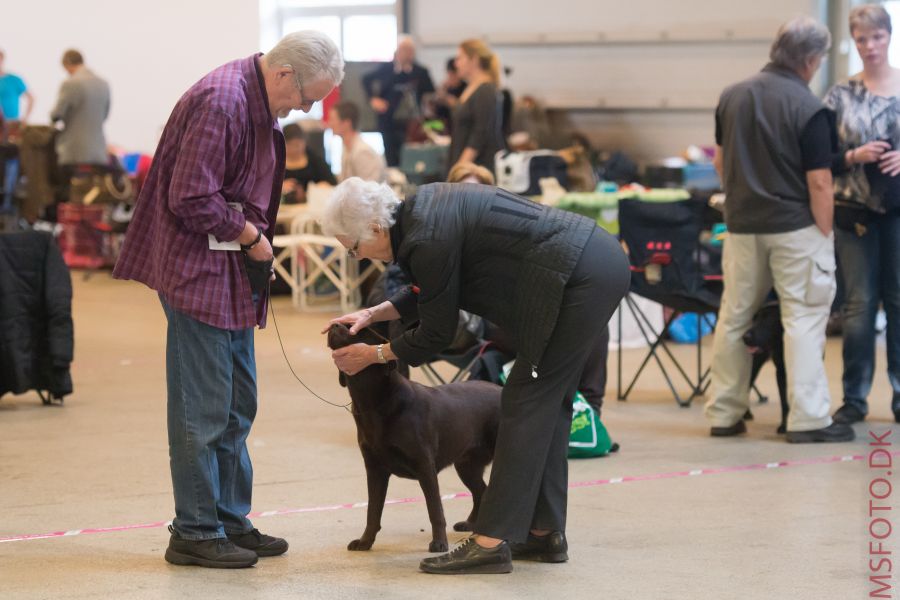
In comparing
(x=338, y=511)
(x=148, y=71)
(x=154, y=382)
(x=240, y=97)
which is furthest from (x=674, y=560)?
(x=148, y=71)

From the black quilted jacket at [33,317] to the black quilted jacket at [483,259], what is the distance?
117 inches

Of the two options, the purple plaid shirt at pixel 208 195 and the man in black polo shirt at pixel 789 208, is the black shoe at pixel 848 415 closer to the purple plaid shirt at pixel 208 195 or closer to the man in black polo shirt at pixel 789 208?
the man in black polo shirt at pixel 789 208

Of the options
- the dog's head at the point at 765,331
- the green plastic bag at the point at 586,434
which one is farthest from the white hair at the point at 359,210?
the dog's head at the point at 765,331

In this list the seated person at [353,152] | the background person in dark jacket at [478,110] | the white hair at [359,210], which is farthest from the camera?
the seated person at [353,152]

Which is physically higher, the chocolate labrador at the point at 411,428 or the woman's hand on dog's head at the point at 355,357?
the woman's hand on dog's head at the point at 355,357

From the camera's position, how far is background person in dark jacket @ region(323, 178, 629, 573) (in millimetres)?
3150

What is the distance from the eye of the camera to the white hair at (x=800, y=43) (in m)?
4.88

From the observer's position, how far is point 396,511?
13.4ft

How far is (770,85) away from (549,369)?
2115mm

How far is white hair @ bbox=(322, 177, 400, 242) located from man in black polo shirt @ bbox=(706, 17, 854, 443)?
7.22 feet

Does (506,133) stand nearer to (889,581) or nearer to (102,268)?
(102,268)

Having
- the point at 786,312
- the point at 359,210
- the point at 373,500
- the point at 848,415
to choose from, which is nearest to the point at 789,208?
the point at 786,312

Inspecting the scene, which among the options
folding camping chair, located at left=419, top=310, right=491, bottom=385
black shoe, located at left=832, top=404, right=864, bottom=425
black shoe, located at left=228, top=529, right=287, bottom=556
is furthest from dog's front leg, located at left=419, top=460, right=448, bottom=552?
black shoe, located at left=832, top=404, right=864, bottom=425

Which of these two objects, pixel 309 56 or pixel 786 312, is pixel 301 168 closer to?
pixel 786 312
